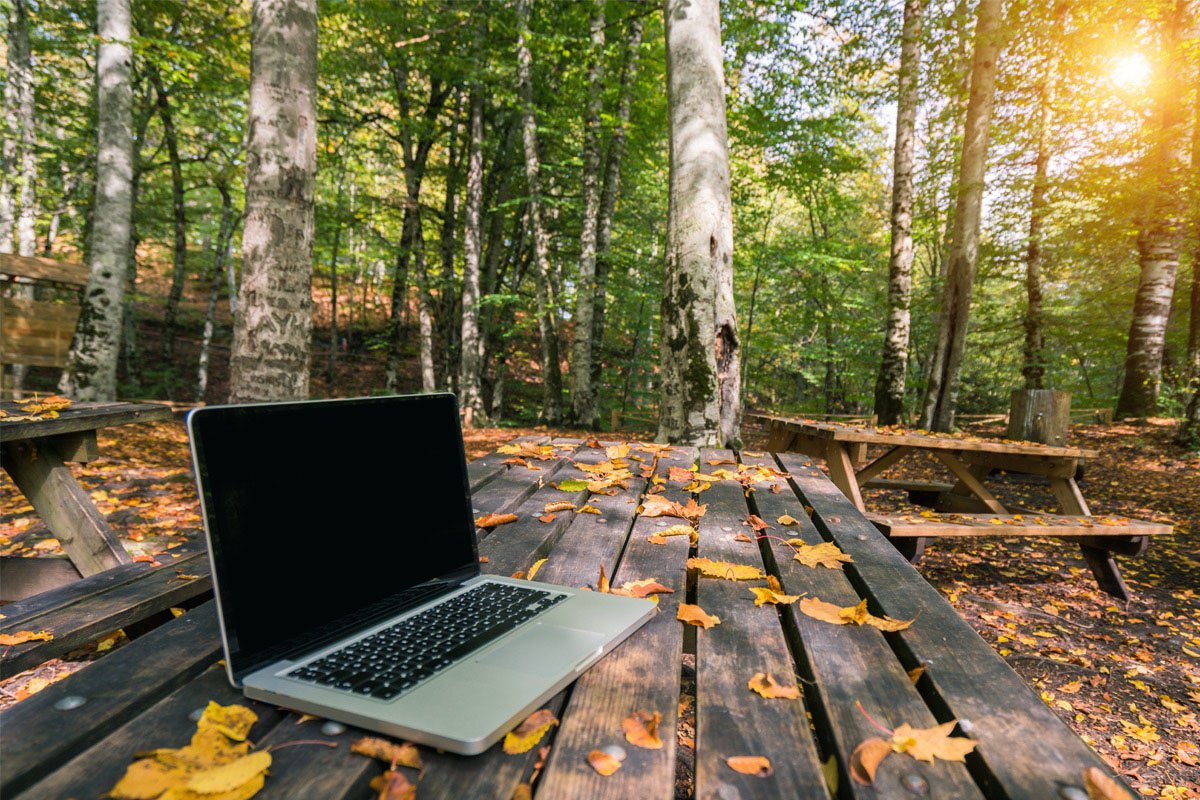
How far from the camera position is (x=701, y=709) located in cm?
85

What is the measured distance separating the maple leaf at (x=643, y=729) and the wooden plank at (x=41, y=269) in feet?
15.4

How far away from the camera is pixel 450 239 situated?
14.9 metres

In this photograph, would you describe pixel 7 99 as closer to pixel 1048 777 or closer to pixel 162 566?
pixel 162 566

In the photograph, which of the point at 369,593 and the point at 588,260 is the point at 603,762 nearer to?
the point at 369,593

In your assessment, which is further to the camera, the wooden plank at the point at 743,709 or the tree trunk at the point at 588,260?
the tree trunk at the point at 588,260

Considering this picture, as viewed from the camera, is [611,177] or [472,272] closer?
[472,272]

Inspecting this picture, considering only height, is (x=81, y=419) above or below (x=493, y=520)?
above

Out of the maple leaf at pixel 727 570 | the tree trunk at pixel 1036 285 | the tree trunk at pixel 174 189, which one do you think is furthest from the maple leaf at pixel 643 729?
the tree trunk at pixel 174 189

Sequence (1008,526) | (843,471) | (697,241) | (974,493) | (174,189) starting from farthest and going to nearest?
(174,189)
(974,493)
(843,471)
(697,241)
(1008,526)

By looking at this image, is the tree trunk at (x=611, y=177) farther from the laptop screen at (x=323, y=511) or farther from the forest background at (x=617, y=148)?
the laptop screen at (x=323, y=511)

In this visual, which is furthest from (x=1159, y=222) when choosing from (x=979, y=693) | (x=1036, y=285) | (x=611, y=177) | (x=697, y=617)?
(x=697, y=617)

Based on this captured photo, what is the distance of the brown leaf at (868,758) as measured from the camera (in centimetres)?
72

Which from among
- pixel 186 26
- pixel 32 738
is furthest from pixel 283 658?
pixel 186 26

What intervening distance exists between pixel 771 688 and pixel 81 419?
111 inches
